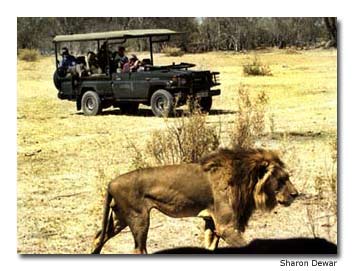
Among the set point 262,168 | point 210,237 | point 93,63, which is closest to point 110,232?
point 210,237

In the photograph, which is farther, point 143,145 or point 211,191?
point 143,145

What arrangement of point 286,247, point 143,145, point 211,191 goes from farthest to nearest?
point 143,145 < point 286,247 < point 211,191

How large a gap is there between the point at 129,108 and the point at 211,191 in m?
1.22

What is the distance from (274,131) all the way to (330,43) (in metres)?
0.81

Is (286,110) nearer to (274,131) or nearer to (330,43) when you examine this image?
(274,131)

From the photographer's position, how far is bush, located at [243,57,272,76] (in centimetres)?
625

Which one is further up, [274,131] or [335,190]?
[274,131]

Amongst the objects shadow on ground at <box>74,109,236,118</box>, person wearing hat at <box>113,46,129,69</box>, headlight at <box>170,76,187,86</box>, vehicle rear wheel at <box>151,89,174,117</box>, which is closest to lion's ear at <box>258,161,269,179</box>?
shadow on ground at <box>74,109,236,118</box>

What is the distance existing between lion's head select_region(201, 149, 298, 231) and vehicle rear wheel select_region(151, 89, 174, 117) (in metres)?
0.75

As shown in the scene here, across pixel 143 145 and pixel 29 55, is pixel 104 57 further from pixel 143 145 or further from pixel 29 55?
pixel 143 145

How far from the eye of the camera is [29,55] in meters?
6.07

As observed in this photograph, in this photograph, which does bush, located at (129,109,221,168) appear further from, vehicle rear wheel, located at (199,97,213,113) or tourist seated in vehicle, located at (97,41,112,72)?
tourist seated in vehicle, located at (97,41,112,72)
